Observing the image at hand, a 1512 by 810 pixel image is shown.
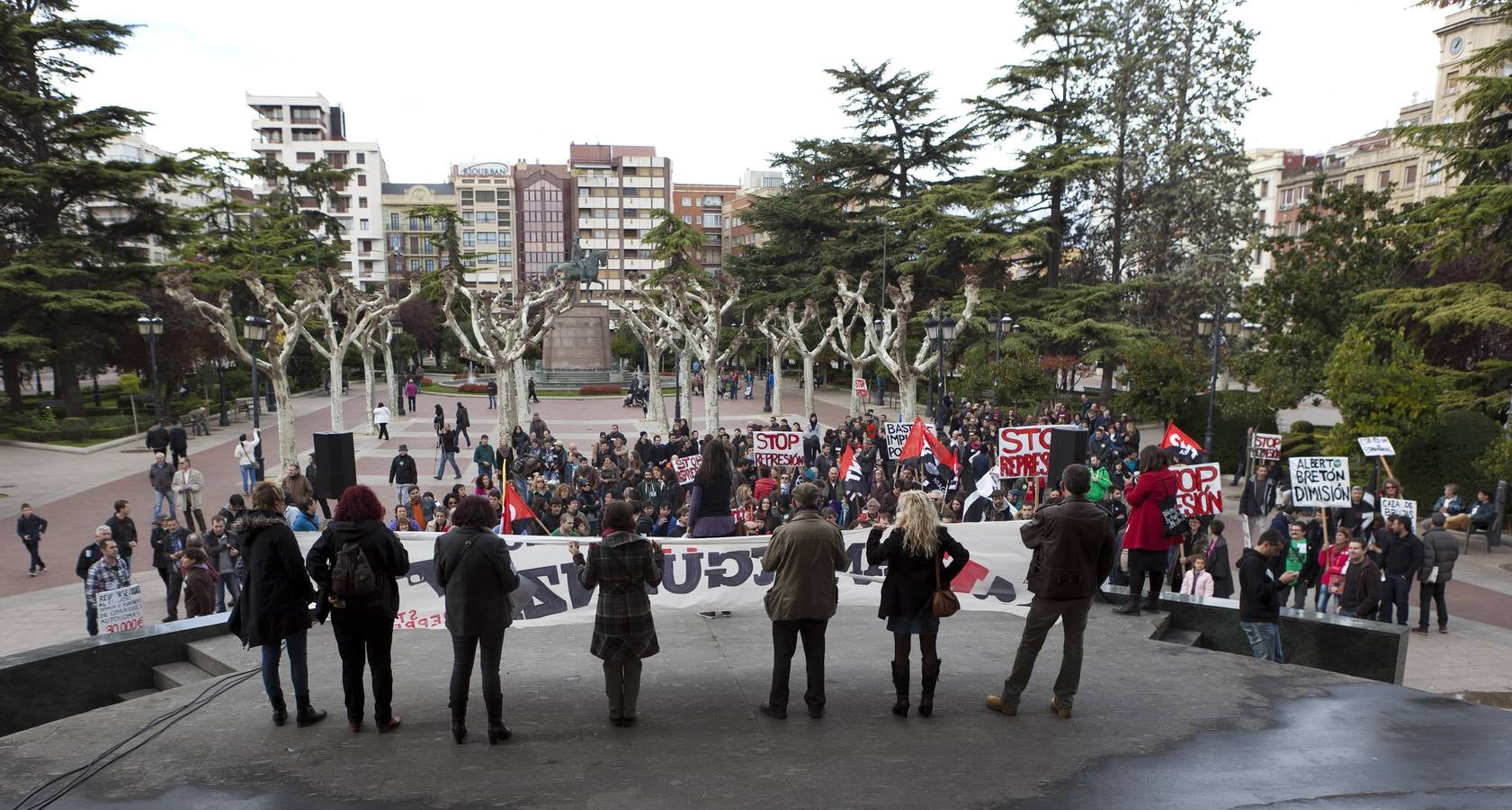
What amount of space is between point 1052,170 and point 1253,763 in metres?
36.6

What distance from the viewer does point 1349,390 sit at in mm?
18344

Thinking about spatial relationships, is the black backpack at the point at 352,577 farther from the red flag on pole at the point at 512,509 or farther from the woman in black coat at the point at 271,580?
the red flag on pole at the point at 512,509

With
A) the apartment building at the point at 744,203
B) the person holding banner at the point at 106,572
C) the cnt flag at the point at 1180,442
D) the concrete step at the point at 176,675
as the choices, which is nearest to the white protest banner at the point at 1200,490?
the cnt flag at the point at 1180,442

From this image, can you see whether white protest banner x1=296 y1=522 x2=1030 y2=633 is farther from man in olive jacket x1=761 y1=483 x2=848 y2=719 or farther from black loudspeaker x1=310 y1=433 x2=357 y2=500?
man in olive jacket x1=761 y1=483 x2=848 y2=719

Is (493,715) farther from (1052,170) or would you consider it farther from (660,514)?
(1052,170)

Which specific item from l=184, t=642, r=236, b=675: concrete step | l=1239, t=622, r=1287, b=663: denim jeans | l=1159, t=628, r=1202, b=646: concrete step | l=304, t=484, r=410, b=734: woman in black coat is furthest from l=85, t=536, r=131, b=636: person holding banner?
l=1239, t=622, r=1287, b=663: denim jeans

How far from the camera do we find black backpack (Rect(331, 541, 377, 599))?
524cm

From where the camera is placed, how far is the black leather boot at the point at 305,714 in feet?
18.8

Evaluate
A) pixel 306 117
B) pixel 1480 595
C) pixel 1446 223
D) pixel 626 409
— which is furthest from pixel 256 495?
pixel 306 117

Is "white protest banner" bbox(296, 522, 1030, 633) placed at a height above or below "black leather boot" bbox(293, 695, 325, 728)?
above

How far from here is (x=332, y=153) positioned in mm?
101438

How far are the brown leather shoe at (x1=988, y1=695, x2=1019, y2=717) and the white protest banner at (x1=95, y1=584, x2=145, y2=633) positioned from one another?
331 inches

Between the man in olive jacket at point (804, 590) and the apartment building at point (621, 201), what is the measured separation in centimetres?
10610

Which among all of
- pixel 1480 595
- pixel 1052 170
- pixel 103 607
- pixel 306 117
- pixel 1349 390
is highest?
pixel 306 117
